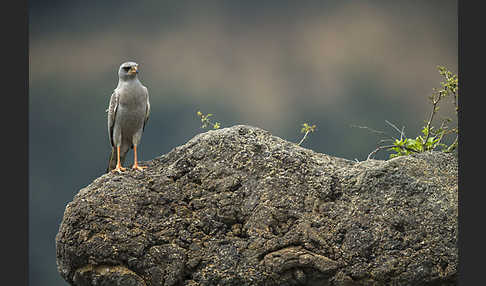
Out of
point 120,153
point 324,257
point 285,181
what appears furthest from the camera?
point 120,153

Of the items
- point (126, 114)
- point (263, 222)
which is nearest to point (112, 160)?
point (126, 114)

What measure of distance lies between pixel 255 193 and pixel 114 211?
1617 mm

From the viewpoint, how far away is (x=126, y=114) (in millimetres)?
7188

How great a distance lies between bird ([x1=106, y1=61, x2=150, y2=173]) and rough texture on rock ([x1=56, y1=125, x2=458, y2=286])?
724mm

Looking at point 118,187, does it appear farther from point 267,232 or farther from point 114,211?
point 267,232

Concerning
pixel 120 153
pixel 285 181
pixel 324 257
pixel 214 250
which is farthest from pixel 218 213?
pixel 120 153

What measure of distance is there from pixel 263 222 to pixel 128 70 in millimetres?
2559

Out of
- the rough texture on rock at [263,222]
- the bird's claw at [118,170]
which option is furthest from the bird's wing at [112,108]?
the rough texture on rock at [263,222]

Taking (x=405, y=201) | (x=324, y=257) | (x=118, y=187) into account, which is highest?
(x=118, y=187)

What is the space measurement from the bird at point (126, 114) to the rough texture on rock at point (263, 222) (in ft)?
2.38

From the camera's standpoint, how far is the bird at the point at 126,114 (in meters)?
7.06

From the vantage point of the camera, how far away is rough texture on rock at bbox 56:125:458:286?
6.09 m

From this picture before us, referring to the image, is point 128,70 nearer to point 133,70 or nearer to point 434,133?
point 133,70

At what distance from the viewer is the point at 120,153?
7500mm
